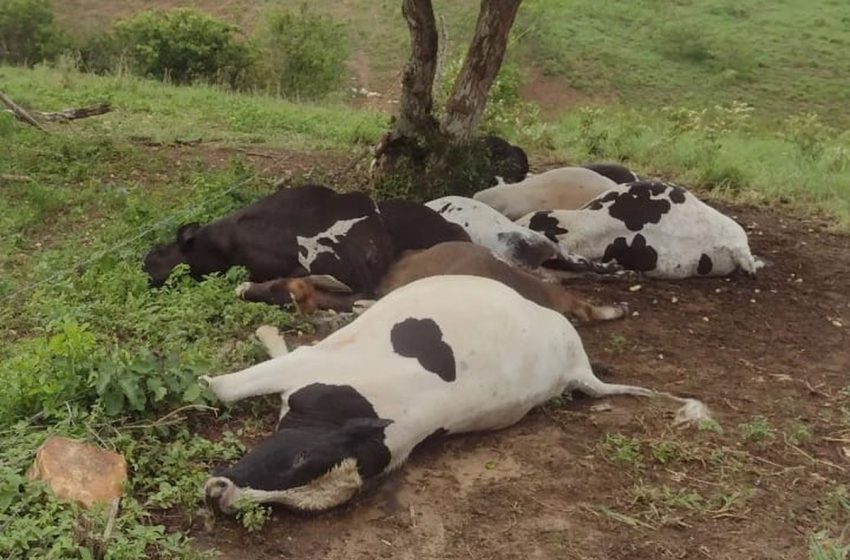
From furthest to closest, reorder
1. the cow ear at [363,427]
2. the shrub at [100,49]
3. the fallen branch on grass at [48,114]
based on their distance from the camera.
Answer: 1. the shrub at [100,49]
2. the fallen branch on grass at [48,114]
3. the cow ear at [363,427]

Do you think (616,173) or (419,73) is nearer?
(419,73)

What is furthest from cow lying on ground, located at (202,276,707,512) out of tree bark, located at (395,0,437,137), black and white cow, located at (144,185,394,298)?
tree bark, located at (395,0,437,137)

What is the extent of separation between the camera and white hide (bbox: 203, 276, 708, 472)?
377cm

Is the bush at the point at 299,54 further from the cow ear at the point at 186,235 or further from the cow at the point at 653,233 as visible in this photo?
the cow ear at the point at 186,235

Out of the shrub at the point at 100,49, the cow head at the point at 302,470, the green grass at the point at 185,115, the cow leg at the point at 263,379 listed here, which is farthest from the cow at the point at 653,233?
the shrub at the point at 100,49

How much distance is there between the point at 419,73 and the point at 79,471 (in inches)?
180

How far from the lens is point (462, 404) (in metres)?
3.88

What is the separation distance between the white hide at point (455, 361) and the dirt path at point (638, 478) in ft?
0.59

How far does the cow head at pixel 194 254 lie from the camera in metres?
5.66

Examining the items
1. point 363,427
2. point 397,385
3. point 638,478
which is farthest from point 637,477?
point 363,427

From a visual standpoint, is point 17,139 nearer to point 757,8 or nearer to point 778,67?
point 778,67

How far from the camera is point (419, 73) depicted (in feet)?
23.5

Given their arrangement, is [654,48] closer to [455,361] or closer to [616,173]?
[616,173]

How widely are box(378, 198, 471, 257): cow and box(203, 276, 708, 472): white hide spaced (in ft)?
4.92
